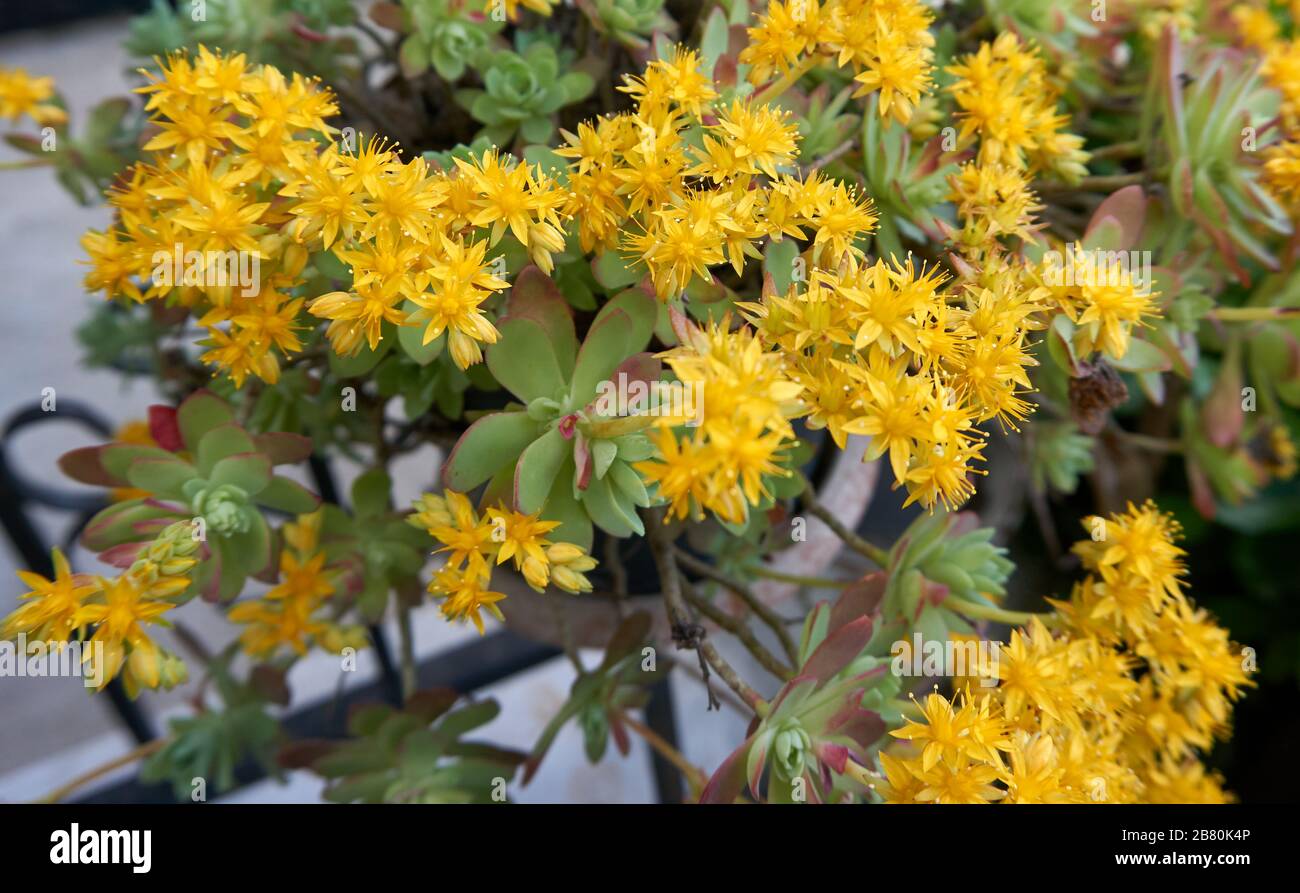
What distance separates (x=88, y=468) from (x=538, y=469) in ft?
0.95

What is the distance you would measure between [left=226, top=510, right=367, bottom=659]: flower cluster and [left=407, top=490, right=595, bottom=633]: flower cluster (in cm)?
15

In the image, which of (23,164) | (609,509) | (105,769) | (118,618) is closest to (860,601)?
(609,509)

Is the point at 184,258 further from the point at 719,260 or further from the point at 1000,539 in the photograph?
the point at 1000,539

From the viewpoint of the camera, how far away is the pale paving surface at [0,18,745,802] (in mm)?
1264

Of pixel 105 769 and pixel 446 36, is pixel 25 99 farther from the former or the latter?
pixel 105 769

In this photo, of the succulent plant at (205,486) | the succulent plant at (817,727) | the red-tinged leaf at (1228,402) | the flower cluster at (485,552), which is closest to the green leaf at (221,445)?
the succulent plant at (205,486)

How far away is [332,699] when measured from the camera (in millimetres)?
888

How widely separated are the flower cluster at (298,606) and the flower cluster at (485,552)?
148 millimetres

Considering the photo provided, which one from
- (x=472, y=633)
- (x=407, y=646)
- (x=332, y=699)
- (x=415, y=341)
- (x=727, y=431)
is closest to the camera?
(x=727, y=431)

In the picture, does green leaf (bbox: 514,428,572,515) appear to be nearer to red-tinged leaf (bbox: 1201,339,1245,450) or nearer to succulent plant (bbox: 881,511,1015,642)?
succulent plant (bbox: 881,511,1015,642)

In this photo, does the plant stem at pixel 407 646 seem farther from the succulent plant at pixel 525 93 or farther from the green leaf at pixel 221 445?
the succulent plant at pixel 525 93

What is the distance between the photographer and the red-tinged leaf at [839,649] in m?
0.48
